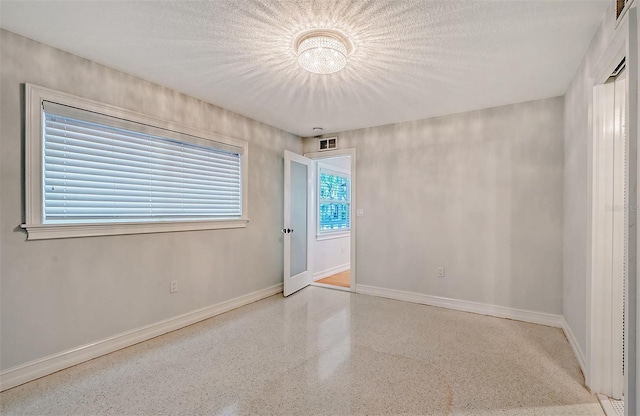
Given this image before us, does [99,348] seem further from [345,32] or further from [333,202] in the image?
[333,202]

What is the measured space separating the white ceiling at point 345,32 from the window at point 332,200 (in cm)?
256

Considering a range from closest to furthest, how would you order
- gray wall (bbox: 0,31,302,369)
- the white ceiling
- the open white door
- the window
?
the white ceiling → gray wall (bbox: 0,31,302,369) → the open white door → the window

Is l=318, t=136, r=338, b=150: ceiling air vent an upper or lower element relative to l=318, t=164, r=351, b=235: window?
upper

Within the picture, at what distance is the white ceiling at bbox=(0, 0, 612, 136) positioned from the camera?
1.79 meters

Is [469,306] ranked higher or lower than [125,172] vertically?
lower

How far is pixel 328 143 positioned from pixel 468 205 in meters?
2.23

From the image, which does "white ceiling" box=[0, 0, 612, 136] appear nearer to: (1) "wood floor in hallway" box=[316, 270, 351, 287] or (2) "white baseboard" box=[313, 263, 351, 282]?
(1) "wood floor in hallway" box=[316, 270, 351, 287]

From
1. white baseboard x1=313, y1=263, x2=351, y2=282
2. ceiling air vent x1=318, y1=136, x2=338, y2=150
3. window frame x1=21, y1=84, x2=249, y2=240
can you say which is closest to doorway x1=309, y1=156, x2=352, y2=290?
white baseboard x1=313, y1=263, x2=351, y2=282

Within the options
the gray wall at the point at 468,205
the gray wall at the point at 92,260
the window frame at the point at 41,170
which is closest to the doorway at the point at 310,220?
the gray wall at the point at 468,205

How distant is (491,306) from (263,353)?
2.65 m

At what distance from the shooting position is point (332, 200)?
5969mm

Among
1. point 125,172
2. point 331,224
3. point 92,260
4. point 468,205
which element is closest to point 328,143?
point 331,224

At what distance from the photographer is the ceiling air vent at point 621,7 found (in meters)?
1.43

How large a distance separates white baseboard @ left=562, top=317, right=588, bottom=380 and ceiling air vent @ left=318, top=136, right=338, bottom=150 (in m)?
3.46
